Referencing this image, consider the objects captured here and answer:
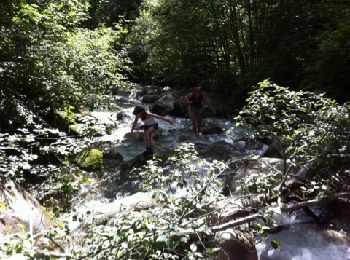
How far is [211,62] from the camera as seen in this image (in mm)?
19141

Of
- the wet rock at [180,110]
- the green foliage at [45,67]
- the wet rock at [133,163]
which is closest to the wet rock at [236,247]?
the green foliage at [45,67]

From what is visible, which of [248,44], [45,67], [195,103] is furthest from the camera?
[248,44]

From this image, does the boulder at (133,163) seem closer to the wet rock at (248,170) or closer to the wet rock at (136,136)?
the wet rock at (136,136)

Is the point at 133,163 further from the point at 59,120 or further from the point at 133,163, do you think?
the point at 59,120

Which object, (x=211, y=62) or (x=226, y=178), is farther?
(x=211, y=62)

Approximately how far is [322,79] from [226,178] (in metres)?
4.82

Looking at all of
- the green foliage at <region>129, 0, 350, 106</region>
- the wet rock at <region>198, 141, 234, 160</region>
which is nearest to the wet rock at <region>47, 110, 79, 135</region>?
the wet rock at <region>198, 141, 234, 160</region>

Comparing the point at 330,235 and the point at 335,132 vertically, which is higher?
the point at 335,132

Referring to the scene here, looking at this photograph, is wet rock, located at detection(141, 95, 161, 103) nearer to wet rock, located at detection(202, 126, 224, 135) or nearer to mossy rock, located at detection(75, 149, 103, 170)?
wet rock, located at detection(202, 126, 224, 135)

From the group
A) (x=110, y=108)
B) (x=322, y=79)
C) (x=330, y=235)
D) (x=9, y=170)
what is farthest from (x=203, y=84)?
(x=9, y=170)

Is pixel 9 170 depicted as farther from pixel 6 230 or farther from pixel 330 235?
pixel 330 235

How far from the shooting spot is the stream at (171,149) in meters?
5.65

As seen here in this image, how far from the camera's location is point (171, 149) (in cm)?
1117

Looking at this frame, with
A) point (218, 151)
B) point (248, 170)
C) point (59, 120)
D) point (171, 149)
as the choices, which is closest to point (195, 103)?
point (171, 149)
